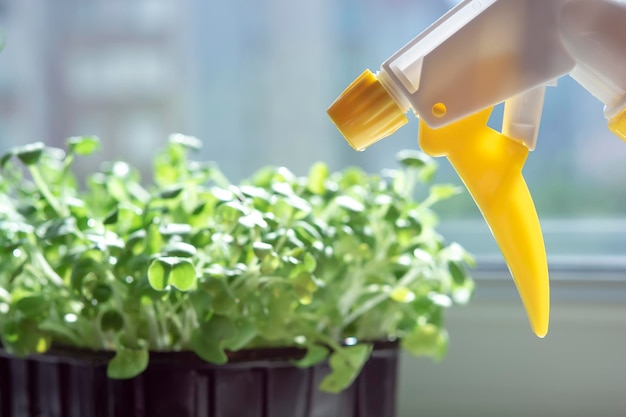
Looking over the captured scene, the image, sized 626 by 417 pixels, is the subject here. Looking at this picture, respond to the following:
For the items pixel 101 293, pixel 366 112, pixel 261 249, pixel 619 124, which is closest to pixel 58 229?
pixel 101 293

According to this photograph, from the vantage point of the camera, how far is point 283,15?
110 centimetres

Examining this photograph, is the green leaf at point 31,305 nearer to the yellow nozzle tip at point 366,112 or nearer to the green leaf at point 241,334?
the green leaf at point 241,334

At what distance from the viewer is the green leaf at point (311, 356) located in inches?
23.9

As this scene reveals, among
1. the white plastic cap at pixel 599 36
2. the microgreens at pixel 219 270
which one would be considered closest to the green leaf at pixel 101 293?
the microgreens at pixel 219 270

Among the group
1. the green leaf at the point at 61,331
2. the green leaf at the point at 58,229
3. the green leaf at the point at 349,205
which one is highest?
the green leaf at the point at 349,205

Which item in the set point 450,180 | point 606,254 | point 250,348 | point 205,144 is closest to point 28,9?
point 205,144

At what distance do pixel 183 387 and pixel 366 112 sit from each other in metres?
0.27

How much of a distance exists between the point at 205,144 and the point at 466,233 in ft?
1.30

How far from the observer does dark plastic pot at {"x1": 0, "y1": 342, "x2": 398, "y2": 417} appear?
1.94 feet

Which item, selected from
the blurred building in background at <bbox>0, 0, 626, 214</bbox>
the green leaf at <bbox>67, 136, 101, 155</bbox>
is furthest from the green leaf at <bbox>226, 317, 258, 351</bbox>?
the blurred building in background at <bbox>0, 0, 626, 214</bbox>

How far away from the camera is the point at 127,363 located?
0.57 m

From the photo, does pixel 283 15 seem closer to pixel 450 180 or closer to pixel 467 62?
pixel 450 180

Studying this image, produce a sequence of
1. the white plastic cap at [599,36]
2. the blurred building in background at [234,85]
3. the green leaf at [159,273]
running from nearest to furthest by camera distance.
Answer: the white plastic cap at [599,36] < the green leaf at [159,273] < the blurred building in background at [234,85]

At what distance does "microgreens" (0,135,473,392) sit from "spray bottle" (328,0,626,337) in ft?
0.55
